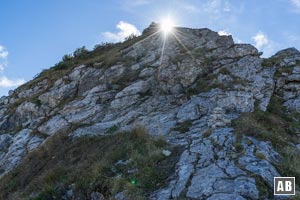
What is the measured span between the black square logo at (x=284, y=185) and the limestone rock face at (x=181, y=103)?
192 mm

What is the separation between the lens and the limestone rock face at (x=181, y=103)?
32.3ft

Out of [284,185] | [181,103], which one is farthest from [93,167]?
[181,103]

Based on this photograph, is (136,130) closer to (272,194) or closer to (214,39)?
(272,194)

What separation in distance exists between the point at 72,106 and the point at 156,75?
17.5 feet

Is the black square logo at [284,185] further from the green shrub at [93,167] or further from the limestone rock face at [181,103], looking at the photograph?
the green shrub at [93,167]

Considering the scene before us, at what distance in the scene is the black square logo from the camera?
28.1 ft

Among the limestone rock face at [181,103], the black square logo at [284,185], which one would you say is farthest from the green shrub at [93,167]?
the black square logo at [284,185]

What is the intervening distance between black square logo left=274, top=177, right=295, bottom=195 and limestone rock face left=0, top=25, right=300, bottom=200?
0.63ft

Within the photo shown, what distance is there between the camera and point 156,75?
752 inches

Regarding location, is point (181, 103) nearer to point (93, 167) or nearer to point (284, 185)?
point (93, 167)

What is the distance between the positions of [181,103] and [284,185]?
815 cm

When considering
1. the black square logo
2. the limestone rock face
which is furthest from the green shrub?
the black square logo

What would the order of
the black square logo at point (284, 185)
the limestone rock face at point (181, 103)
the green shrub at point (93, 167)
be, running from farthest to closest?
the green shrub at point (93, 167), the limestone rock face at point (181, 103), the black square logo at point (284, 185)

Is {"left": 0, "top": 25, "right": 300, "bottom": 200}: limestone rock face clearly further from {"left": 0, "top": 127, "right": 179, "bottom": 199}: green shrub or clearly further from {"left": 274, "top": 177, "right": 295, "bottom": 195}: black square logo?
{"left": 0, "top": 127, "right": 179, "bottom": 199}: green shrub
